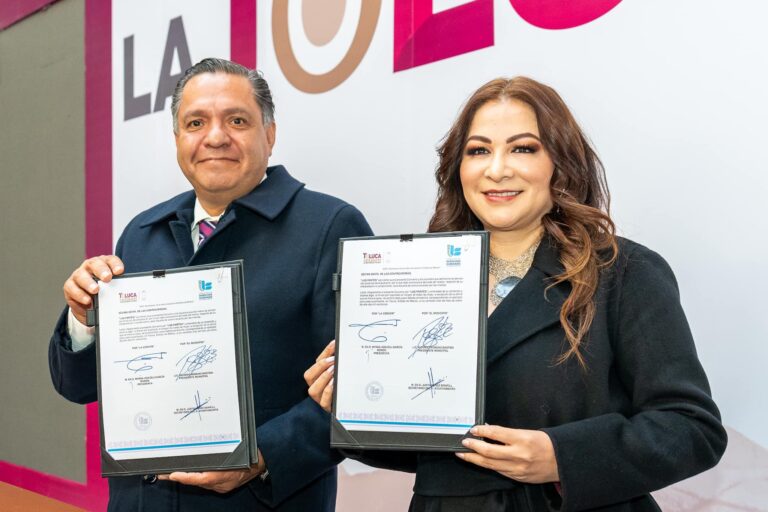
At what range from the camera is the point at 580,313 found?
4.33 ft

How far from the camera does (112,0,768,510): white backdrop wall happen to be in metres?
1.69

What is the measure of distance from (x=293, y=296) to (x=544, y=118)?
2.05ft

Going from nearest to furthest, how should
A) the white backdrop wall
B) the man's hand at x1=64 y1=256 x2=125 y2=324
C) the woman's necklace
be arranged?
the woman's necklace → the man's hand at x1=64 y1=256 x2=125 y2=324 → the white backdrop wall

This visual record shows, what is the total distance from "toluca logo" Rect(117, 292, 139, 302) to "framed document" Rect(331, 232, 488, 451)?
41cm

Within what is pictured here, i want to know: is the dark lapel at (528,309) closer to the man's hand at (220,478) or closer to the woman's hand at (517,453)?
the woman's hand at (517,453)

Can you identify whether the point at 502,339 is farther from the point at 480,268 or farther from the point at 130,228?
the point at 130,228

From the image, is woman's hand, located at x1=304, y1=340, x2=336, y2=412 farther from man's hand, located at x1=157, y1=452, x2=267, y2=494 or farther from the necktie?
the necktie

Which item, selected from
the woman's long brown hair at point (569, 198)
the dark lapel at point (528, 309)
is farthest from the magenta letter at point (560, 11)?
the dark lapel at point (528, 309)
